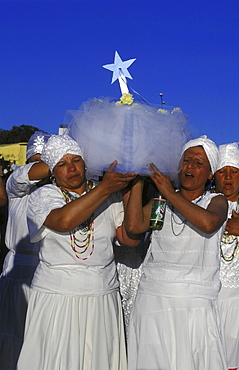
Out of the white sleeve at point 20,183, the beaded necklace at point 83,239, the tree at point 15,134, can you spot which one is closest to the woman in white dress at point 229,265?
the beaded necklace at point 83,239

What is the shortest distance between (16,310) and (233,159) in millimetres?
2451

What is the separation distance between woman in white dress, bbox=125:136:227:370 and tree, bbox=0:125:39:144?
40.1 meters

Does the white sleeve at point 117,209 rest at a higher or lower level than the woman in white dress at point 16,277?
higher

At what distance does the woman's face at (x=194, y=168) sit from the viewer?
3.58m

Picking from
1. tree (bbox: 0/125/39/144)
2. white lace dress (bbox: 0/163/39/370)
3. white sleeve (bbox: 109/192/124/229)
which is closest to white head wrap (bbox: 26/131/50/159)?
white lace dress (bbox: 0/163/39/370)

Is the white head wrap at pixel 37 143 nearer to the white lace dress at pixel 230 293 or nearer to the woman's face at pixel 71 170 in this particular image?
the woman's face at pixel 71 170

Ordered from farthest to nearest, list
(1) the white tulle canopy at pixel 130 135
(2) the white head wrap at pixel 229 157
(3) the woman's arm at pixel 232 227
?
(2) the white head wrap at pixel 229 157, (3) the woman's arm at pixel 232 227, (1) the white tulle canopy at pixel 130 135

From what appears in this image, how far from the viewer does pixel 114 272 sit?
12.3 feet

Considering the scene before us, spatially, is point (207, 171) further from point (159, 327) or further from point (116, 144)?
point (159, 327)

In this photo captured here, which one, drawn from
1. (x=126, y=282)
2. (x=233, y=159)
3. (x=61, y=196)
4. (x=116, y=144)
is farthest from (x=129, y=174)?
(x=126, y=282)

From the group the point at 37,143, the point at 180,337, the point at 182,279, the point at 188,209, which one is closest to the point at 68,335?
the point at 180,337

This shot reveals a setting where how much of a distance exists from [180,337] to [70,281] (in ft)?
2.68

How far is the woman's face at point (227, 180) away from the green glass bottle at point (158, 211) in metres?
0.86

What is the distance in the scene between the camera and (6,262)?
502cm
